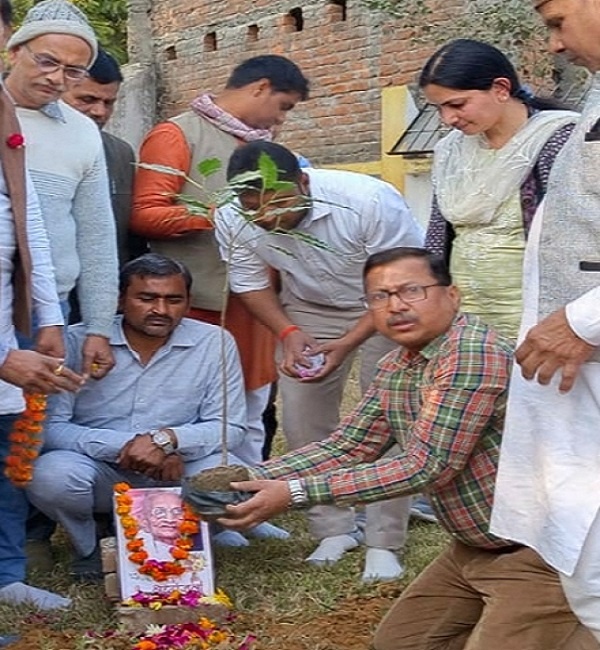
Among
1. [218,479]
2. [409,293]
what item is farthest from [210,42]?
[218,479]

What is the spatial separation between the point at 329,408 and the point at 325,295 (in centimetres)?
46

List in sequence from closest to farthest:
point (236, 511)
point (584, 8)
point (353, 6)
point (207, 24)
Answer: point (584, 8)
point (236, 511)
point (353, 6)
point (207, 24)

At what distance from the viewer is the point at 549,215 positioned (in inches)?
101

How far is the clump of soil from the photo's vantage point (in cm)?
295

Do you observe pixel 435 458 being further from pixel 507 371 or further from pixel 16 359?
pixel 16 359

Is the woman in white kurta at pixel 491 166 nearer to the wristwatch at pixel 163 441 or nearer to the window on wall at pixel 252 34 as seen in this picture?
the wristwatch at pixel 163 441

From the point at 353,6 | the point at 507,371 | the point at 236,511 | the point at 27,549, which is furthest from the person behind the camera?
the point at 353,6

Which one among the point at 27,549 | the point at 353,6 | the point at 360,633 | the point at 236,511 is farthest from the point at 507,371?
the point at 353,6

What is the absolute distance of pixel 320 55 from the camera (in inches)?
401

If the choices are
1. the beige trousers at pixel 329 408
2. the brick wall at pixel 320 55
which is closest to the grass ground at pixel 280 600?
the beige trousers at pixel 329 408

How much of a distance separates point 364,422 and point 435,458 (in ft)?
1.38

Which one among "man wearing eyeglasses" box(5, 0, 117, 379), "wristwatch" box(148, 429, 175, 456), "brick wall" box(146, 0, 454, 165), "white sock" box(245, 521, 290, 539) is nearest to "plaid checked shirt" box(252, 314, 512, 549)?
"wristwatch" box(148, 429, 175, 456)

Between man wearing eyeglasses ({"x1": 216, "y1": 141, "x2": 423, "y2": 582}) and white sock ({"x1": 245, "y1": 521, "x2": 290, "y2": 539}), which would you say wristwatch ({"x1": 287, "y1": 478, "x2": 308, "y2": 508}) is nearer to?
man wearing eyeglasses ({"x1": 216, "y1": 141, "x2": 423, "y2": 582})

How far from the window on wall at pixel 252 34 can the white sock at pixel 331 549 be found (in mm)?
7309
